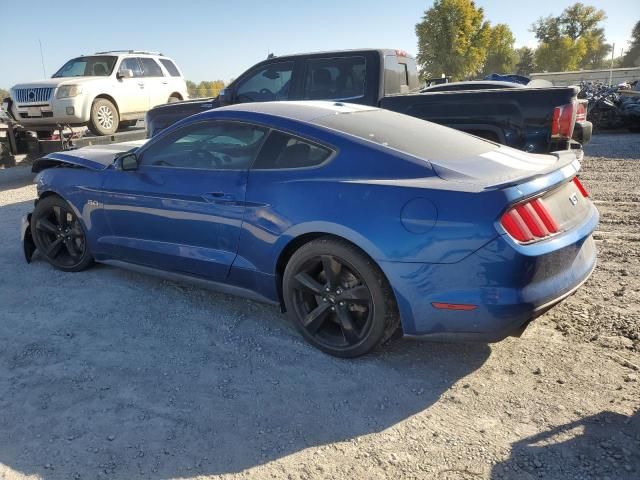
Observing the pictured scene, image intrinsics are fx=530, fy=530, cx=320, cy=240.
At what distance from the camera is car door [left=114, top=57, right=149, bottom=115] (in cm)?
1276

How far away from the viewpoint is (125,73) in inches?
512

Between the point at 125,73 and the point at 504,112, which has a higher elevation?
the point at 125,73

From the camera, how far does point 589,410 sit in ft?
9.04

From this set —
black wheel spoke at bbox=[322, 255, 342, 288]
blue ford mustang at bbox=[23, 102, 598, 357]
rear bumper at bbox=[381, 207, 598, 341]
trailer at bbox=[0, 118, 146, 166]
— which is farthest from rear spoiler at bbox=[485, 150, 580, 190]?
trailer at bbox=[0, 118, 146, 166]

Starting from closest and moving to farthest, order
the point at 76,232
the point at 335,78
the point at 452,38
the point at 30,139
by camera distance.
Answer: the point at 76,232 < the point at 335,78 < the point at 30,139 < the point at 452,38

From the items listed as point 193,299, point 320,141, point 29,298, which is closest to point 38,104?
point 29,298

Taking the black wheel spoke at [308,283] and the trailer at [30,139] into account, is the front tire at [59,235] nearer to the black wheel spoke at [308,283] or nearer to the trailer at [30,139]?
the black wheel spoke at [308,283]

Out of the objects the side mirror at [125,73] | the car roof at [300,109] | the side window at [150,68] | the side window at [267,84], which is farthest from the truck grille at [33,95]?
the car roof at [300,109]

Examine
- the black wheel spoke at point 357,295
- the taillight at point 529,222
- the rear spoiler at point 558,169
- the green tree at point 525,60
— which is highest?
the green tree at point 525,60

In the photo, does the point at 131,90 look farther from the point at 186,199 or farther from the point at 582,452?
the point at 582,452

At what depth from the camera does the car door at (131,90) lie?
12758 millimetres

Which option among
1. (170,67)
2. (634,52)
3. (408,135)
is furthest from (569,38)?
(408,135)

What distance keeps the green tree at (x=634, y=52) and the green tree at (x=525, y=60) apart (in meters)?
21.2

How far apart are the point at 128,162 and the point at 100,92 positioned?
29.6ft
